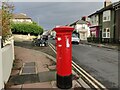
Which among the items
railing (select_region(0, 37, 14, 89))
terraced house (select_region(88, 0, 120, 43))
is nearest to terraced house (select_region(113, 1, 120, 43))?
terraced house (select_region(88, 0, 120, 43))

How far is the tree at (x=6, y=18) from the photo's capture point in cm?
1246

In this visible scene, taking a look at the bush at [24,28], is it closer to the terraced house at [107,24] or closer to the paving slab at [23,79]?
the terraced house at [107,24]

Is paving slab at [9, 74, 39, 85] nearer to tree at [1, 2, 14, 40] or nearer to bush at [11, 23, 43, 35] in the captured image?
tree at [1, 2, 14, 40]

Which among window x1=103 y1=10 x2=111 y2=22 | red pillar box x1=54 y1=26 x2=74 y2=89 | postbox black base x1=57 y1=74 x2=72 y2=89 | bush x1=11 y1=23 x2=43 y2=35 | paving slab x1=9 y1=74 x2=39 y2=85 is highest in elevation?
window x1=103 y1=10 x2=111 y2=22

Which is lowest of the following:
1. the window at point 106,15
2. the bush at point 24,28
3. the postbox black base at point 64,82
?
the postbox black base at point 64,82

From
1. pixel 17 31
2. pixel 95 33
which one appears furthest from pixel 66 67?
pixel 17 31

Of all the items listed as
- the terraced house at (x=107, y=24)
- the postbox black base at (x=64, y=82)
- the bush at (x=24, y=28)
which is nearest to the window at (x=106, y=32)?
the terraced house at (x=107, y=24)

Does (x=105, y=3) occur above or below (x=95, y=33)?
above

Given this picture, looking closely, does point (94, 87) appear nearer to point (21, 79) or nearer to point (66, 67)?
point (66, 67)

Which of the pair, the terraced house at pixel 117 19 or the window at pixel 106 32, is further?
the window at pixel 106 32

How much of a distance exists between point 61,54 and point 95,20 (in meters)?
48.2

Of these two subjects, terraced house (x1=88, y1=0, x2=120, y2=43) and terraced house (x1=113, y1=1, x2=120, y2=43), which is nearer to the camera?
terraced house (x1=113, y1=1, x2=120, y2=43)

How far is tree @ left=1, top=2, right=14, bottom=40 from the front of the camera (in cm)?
1246

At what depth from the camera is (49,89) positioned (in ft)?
23.1
